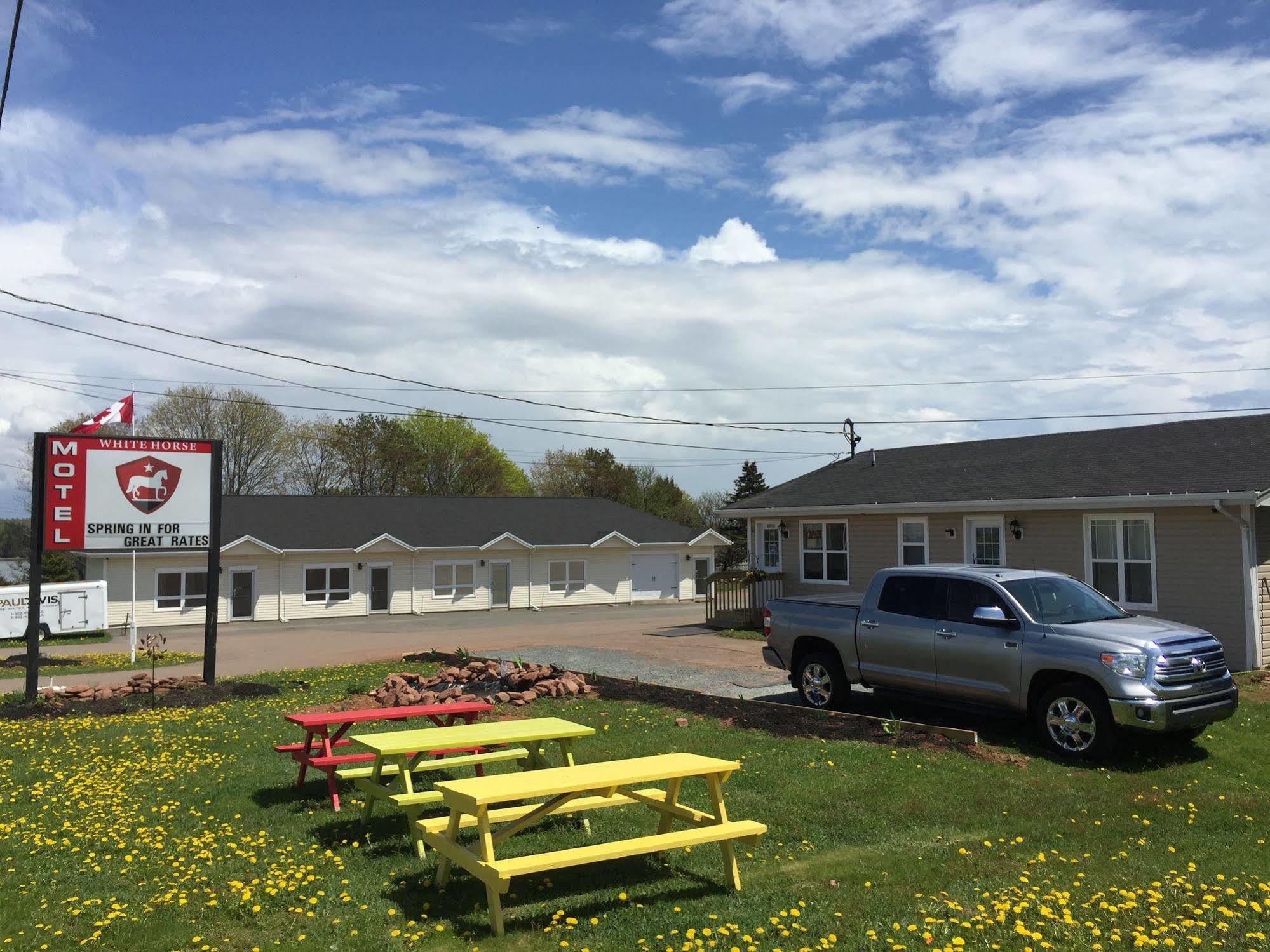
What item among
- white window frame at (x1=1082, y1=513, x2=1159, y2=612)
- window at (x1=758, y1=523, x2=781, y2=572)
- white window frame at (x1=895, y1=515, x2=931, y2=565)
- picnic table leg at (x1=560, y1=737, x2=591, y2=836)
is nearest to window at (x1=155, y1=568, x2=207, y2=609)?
window at (x1=758, y1=523, x2=781, y2=572)

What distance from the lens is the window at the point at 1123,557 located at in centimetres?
1772

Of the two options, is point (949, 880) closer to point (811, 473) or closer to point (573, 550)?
point (811, 473)

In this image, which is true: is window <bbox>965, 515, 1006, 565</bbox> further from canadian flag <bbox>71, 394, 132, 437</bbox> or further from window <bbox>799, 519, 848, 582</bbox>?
canadian flag <bbox>71, 394, 132, 437</bbox>

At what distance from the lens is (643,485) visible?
7250cm

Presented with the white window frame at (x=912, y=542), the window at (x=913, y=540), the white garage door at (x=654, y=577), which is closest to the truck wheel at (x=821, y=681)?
the white window frame at (x=912, y=542)

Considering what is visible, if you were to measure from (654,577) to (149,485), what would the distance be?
28.7 meters

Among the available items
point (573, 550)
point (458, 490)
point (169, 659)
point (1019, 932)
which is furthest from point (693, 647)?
point (458, 490)

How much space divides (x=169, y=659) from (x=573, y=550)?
20582mm

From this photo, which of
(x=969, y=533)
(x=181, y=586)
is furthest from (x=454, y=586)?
(x=969, y=533)

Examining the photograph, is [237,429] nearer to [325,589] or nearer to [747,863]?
[325,589]

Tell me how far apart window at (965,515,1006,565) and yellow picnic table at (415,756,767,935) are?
15.2 metres

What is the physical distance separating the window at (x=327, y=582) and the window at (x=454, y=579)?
3375 mm

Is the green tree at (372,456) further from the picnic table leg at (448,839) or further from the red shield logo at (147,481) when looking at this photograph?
the picnic table leg at (448,839)

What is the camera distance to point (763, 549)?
27344 millimetres
